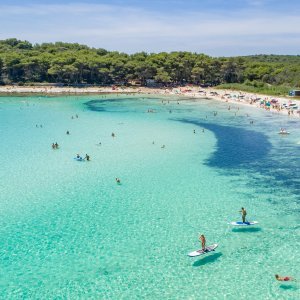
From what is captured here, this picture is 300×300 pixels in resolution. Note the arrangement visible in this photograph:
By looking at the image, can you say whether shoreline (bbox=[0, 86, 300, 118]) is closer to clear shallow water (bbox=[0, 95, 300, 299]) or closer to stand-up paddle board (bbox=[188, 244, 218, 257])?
clear shallow water (bbox=[0, 95, 300, 299])

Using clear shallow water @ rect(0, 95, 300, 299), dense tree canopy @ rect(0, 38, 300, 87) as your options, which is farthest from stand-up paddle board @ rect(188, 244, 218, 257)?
dense tree canopy @ rect(0, 38, 300, 87)

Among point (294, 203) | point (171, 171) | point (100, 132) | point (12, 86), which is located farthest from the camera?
point (12, 86)

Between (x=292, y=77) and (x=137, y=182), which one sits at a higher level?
(x=292, y=77)

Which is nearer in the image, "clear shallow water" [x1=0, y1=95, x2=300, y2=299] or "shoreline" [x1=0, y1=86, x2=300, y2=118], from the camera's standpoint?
"clear shallow water" [x1=0, y1=95, x2=300, y2=299]

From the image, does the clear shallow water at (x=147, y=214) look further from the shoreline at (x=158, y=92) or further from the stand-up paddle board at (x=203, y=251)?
the shoreline at (x=158, y=92)

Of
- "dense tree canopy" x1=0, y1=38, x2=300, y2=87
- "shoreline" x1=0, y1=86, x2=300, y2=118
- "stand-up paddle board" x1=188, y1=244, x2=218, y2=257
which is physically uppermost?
"dense tree canopy" x1=0, y1=38, x2=300, y2=87

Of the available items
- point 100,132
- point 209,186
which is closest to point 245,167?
point 209,186

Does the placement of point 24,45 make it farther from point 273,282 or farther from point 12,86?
point 273,282

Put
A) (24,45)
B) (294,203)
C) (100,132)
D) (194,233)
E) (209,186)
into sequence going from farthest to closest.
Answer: (24,45) < (100,132) < (209,186) < (294,203) < (194,233)

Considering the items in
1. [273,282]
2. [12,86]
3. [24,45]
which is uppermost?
[24,45]
